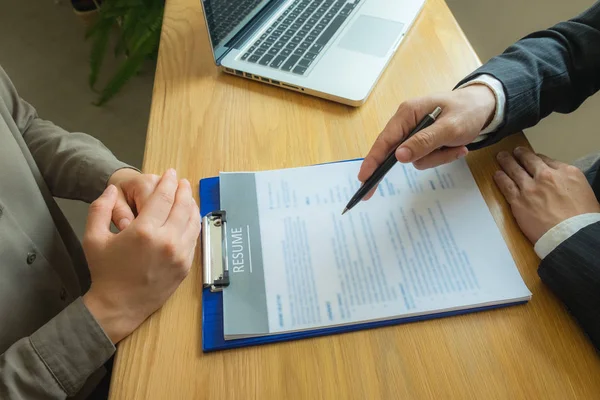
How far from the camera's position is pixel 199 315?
49cm

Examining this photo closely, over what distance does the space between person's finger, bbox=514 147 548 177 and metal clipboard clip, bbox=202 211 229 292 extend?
404 mm

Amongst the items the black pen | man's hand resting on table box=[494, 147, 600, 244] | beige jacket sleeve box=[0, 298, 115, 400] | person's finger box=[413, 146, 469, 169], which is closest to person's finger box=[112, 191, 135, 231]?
beige jacket sleeve box=[0, 298, 115, 400]

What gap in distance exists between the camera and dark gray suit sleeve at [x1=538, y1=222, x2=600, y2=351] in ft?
1.52

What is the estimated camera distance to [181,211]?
1.72 ft

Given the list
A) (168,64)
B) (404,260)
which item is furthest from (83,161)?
(404,260)

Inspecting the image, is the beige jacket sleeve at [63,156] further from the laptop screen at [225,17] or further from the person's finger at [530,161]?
the person's finger at [530,161]

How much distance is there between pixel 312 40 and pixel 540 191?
1.41 feet

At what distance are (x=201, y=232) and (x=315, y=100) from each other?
0.29 m

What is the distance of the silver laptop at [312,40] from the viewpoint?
71cm

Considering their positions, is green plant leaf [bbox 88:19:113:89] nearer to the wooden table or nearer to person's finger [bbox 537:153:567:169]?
the wooden table

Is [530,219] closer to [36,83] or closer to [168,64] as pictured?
[168,64]

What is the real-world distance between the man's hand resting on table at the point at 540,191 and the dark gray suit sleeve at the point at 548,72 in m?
0.05

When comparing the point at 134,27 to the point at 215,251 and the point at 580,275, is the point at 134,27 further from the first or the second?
the point at 580,275

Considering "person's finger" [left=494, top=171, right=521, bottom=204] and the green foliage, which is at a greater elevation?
"person's finger" [left=494, top=171, right=521, bottom=204]
